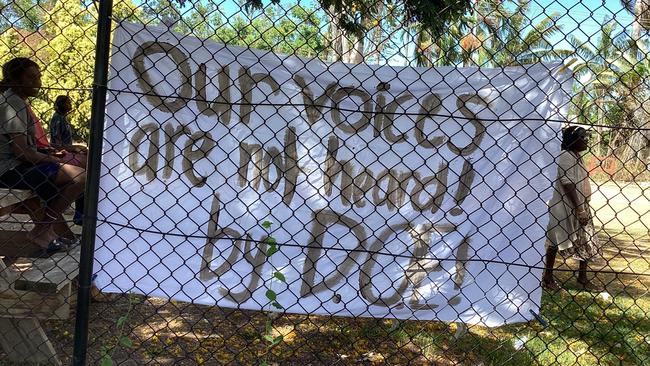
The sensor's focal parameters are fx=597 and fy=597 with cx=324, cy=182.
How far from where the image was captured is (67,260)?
3.13 meters

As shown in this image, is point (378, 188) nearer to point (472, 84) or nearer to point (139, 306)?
point (472, 84)

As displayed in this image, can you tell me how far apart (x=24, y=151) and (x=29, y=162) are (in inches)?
5.2

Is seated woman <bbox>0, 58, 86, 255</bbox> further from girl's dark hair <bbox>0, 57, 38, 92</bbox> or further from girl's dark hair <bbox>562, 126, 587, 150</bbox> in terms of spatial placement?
girl's dark hair <bbox>562, 126, 587, 150</bbox>

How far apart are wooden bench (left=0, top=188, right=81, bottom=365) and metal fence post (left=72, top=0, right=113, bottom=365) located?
0.63m

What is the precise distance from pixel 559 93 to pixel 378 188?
2.75 feet

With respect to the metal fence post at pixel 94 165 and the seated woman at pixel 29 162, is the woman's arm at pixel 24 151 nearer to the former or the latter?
the seated woman at pixel 29 162

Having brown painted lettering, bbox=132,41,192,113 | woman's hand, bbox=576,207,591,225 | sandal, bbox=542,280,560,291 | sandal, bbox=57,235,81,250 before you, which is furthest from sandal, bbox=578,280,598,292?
brown painted lettering, bbox=132,41,192,113

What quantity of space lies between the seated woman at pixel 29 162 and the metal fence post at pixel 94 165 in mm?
967

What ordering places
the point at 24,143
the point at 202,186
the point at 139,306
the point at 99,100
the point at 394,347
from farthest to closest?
the point at 139,306
the point at 394,347
the point at 24,143
the point at 202,186
the point at 99,100

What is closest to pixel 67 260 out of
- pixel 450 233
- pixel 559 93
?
pixel 450 233

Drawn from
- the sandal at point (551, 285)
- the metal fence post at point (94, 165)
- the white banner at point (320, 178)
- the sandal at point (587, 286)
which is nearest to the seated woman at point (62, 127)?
the white banner at point (320, 178)

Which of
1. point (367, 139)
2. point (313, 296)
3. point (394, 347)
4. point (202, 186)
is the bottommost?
point (394, 347)

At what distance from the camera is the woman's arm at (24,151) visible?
3092 mm

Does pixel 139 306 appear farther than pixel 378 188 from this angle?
Yes
